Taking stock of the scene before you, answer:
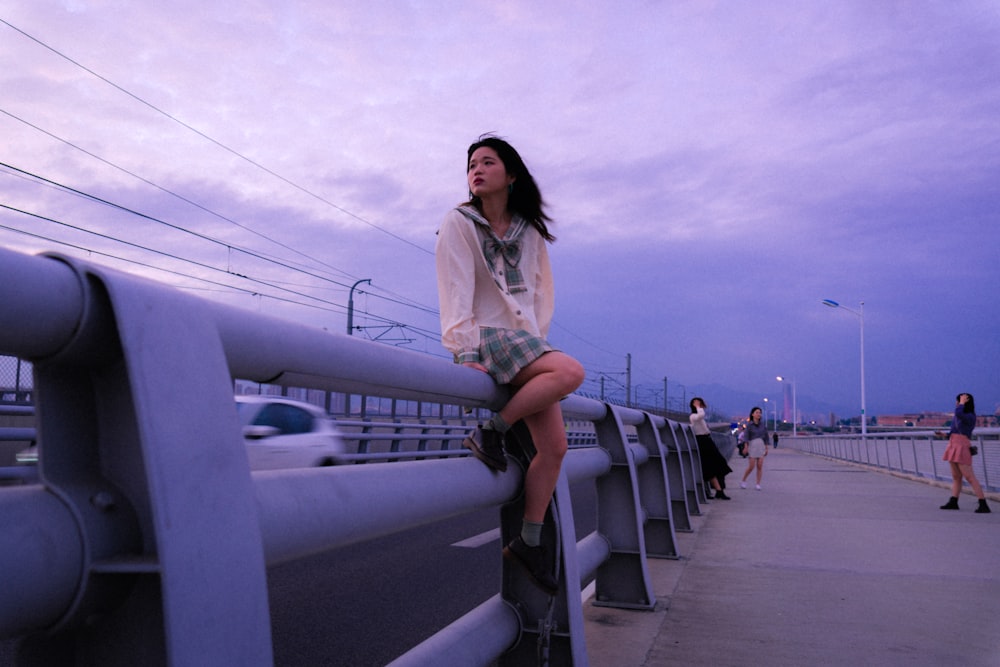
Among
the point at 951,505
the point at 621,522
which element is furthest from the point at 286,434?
the point at 951,505

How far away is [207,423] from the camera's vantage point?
2.95 feet

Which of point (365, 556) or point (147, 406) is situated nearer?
point (147, 406)

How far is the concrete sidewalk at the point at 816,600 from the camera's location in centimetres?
322

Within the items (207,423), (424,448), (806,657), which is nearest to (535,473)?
(207,423)

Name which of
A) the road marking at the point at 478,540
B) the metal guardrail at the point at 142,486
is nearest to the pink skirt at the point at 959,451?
the road marking at the point at 478,540

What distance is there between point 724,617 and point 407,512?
2889 millimetres

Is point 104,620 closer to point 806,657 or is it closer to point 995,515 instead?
point 806,657

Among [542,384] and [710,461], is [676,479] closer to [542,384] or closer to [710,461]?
[710,461]

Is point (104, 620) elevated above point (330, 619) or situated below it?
above

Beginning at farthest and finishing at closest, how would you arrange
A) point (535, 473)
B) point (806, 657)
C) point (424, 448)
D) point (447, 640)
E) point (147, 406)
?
point (424, 448) < point (806, 657) < point (535, 473) < point (447, 640) < point (147, 406)

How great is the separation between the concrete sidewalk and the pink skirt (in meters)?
2.66

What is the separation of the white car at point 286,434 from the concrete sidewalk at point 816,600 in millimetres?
5822

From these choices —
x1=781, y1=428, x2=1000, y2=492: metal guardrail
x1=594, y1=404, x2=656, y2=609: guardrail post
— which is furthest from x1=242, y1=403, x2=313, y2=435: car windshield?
x1=781, y1=428, x2=1000, y2=492: metal guardrail

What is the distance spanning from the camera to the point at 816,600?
13.6 feet
